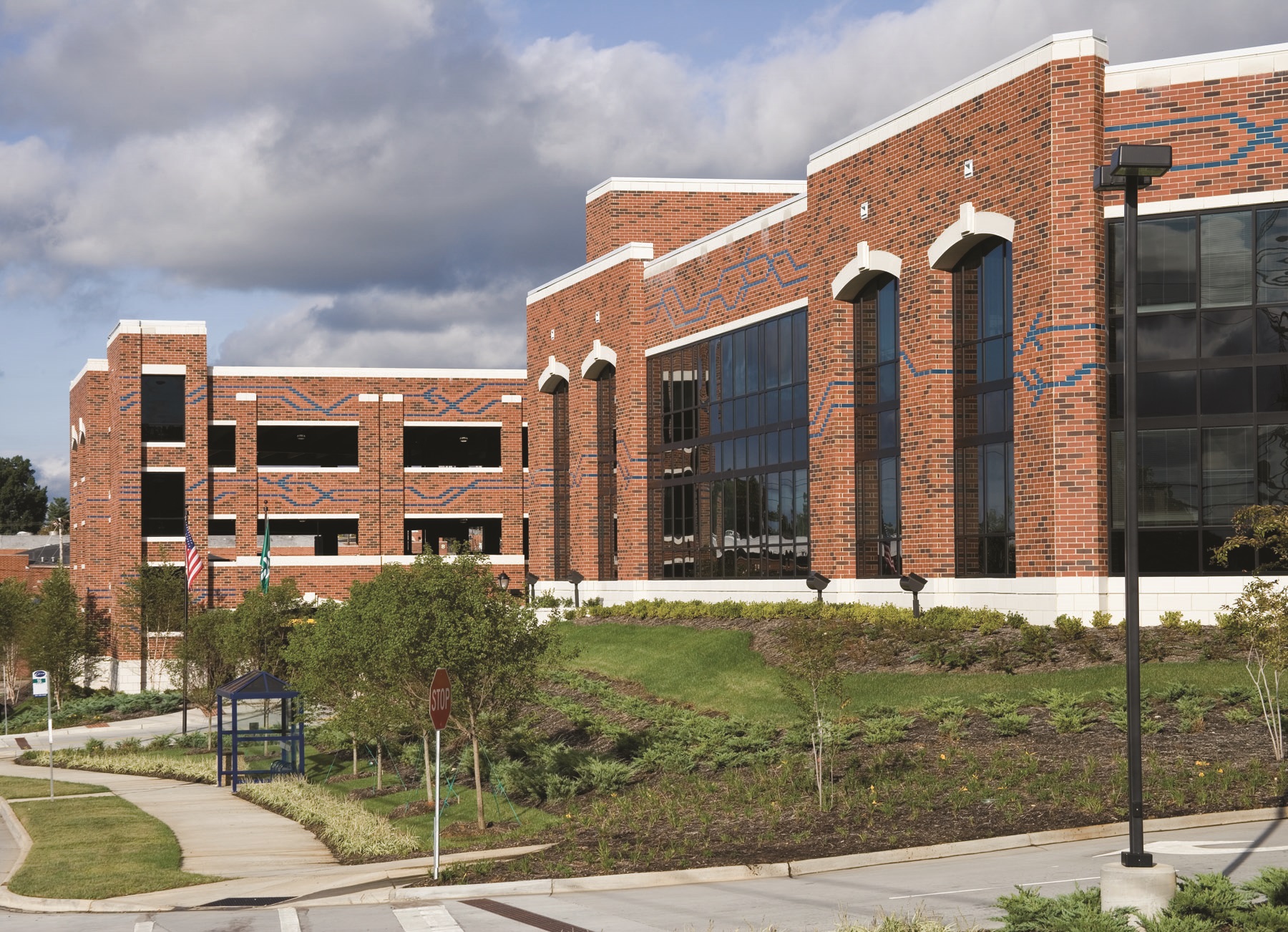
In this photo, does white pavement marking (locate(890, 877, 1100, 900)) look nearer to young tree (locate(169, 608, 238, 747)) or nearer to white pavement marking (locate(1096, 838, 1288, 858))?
white pavement marking (locate(1096, 838, 1288, 858))

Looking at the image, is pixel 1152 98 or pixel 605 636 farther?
pixel 605 636

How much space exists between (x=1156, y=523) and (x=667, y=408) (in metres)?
20.7

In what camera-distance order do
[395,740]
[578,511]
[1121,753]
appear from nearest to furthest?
1. [1121,753]
2. [395,740]
3. [578,511]

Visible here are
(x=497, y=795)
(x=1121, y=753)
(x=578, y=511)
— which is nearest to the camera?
(x=1121, y=753)

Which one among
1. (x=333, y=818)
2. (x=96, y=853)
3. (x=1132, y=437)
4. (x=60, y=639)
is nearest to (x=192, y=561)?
(x=60, y=639)

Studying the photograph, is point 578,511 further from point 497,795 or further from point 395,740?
point 497,795

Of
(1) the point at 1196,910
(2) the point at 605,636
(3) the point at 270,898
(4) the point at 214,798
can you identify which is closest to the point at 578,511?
(2) the point at 605,636

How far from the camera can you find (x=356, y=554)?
225 feet

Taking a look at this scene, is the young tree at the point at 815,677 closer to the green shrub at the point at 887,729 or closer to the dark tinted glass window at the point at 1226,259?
the green shrub at the point at 887,729

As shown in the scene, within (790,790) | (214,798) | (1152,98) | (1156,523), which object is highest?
(1152,98)

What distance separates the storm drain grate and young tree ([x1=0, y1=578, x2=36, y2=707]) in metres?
57.7

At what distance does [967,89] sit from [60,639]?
49.0 m

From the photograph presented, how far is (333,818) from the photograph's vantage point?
85.3 ft

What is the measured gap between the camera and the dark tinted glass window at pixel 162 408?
66.1m
